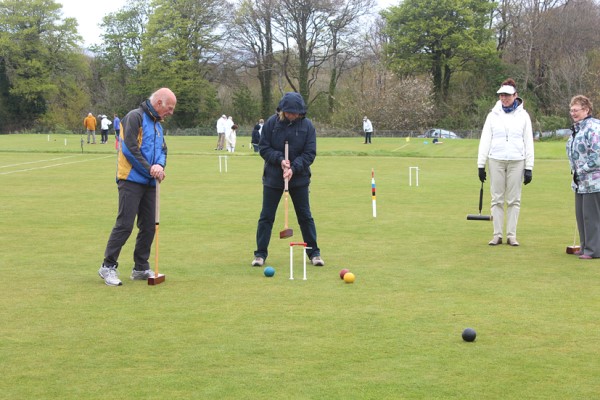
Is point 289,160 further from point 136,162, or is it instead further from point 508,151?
point 508,151

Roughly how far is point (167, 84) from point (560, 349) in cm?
7619

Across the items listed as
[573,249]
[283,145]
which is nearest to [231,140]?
[573,249]

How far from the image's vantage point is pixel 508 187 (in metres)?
11.4

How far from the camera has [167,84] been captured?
79812mm

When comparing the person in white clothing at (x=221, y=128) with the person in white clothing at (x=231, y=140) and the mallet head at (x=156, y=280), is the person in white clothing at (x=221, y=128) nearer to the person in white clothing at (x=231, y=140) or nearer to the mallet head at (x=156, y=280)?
the person in white clothing at (x=231, y=140)

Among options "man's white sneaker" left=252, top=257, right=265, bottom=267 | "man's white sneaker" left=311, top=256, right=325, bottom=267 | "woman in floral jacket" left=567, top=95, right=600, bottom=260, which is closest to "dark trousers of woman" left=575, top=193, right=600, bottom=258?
"woman in floral jacket" left=567, top=95, right=600, bottom=260

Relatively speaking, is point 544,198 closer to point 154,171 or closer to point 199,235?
point 199,235

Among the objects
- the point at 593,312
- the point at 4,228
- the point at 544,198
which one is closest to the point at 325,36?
the point at 544,198

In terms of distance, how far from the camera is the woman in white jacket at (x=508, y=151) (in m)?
11.2

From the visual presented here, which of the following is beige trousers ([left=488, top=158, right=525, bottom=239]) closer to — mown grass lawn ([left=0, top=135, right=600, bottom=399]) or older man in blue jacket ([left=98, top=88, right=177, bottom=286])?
mown grass lawn ([left=0, top=135, right=600, bottom=399])

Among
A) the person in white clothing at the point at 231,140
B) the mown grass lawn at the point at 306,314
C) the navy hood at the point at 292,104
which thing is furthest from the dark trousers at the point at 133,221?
the person in white clothing at the point at 231,140

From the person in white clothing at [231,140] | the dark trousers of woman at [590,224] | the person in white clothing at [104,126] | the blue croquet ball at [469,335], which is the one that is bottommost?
the blue croquet ball at [469,335]

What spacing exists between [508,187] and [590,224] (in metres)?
1.39

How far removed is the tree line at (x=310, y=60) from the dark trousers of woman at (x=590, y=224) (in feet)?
166
